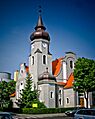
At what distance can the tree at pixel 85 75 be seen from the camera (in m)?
46.0

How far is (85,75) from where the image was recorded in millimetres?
46562

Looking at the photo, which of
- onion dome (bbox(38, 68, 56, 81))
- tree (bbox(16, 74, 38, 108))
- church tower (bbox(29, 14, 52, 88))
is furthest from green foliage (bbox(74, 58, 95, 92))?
church tower (bbox(29, 14, 52, 88))

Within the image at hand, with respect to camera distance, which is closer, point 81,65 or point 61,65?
point 81,65

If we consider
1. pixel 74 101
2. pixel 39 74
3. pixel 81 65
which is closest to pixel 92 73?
pixel 81 65

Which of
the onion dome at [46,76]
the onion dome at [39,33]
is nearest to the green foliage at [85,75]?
the onion dome at [46,76]

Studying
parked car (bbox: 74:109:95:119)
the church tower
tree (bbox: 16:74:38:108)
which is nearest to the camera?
parked car (bbox: 74:109:95:119)

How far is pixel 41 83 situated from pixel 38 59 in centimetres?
667

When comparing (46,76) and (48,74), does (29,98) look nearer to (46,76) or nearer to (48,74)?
(46,76)

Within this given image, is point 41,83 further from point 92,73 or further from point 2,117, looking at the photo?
point 2,117

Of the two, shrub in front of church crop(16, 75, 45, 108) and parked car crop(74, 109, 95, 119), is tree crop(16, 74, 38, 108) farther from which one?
parked car crop(74, 109, 95, 119)

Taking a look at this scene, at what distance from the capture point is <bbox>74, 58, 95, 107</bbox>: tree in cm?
4603

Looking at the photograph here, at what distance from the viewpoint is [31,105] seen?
4906 centimetres

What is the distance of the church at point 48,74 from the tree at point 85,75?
7222mm

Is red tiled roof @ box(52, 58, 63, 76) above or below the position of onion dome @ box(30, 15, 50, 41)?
below
